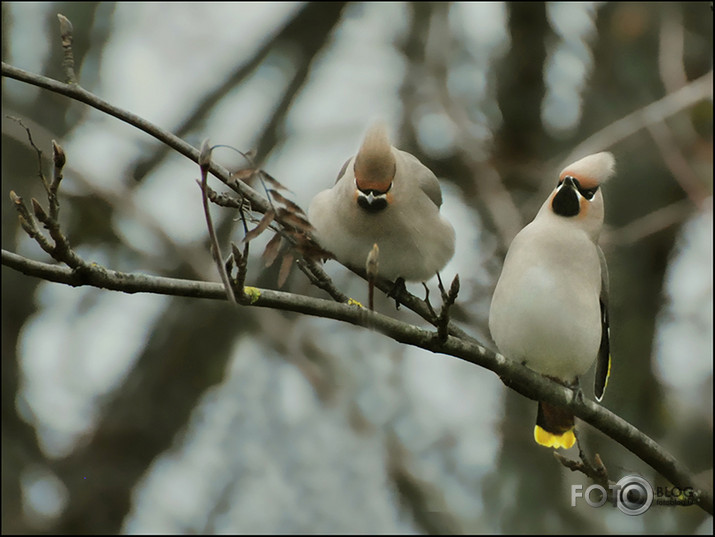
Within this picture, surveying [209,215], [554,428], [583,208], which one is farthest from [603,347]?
[209,215]

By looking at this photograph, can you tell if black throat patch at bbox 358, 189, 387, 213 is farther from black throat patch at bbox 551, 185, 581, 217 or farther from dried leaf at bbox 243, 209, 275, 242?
dried leaf at bbox 243, 209, 275, 242

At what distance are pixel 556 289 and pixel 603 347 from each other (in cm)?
58

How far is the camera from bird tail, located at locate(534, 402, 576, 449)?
15.1ft

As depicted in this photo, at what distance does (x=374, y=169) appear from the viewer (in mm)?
4000

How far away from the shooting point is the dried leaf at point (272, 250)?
2814 millimetres

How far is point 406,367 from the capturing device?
28.4 ft

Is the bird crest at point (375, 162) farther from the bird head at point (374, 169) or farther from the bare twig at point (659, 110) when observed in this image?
the bare twig at point (659, 110)

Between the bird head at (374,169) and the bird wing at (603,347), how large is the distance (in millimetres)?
992

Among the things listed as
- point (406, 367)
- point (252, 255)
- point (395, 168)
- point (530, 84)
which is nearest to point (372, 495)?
point (406, 367)

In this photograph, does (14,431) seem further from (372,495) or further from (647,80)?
(647,80)

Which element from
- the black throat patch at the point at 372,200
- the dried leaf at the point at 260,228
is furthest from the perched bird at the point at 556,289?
the dried leaf at the point at 260,228

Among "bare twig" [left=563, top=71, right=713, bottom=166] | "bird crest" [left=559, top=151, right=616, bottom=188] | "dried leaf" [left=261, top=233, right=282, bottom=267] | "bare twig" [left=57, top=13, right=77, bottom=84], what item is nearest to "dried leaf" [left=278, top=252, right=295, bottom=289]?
"dried leaf" [left=261, top=233, right=282, bottom=267]

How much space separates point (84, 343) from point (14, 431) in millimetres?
924

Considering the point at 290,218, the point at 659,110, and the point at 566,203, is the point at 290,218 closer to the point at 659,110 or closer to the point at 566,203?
the point at 566,203
